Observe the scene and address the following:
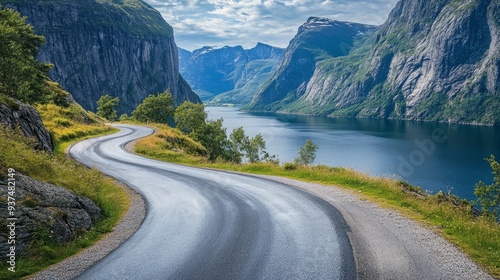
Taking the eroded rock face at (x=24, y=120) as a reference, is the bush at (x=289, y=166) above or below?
below

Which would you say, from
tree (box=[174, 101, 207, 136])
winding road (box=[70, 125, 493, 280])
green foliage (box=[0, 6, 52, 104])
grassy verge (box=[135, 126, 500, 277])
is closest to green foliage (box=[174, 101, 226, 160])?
tree (box=[174, 101, 207, 136])

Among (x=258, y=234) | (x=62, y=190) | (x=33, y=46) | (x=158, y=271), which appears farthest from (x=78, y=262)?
(x=33, y=46)

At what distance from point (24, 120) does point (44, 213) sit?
52.1 ft

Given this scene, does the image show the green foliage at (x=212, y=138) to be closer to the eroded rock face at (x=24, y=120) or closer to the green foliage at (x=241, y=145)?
the green foliage at (x=241, y=145)

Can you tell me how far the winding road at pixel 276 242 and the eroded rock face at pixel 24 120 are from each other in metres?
10.4

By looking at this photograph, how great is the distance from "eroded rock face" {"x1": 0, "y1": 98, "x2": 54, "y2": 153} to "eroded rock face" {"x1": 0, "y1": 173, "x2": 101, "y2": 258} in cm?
1020

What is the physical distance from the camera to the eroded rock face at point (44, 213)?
971 centimetres

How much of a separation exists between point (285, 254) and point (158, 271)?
139 inches

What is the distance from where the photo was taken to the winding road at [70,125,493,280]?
888cm

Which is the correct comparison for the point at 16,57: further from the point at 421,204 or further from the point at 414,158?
the point at 414,158

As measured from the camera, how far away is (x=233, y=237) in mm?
11430

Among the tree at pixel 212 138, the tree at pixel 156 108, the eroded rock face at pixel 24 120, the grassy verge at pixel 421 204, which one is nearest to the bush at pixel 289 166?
the grassy verge at pixel 421 204

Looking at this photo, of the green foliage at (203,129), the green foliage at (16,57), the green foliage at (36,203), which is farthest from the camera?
the green foliage at (203,129)

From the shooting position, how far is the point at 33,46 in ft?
141
